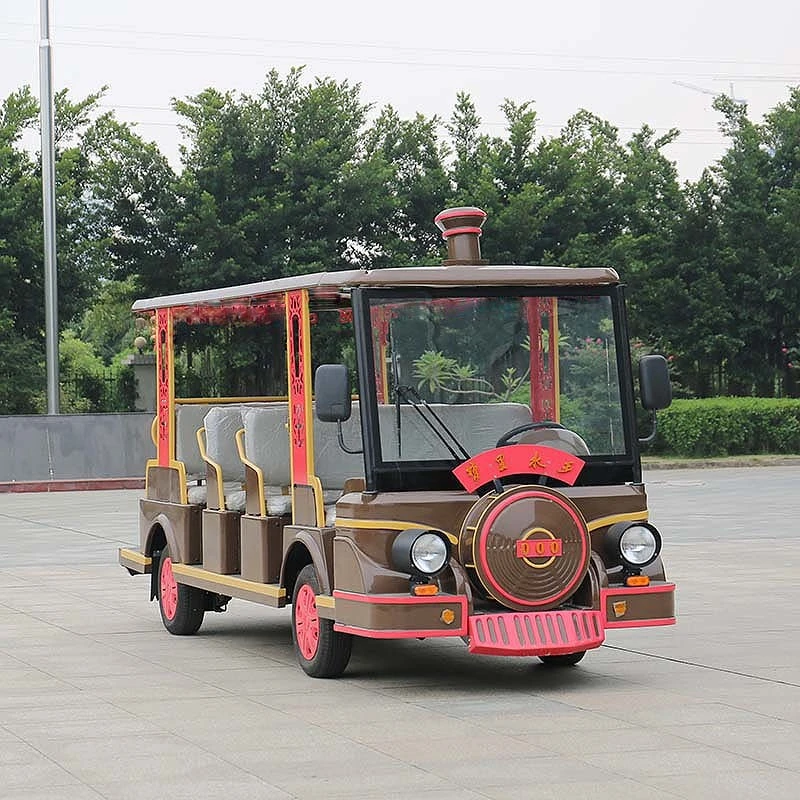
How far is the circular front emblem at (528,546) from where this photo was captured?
9086mm

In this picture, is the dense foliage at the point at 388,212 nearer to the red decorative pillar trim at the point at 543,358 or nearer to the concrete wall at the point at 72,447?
the concrete wall at the point at 72,447

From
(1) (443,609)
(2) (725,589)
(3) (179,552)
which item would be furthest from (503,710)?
(2) (725,589)

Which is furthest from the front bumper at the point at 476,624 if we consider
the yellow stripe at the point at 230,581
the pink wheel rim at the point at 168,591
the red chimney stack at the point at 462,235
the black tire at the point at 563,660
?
the pink wheel rim at the point at 168,591

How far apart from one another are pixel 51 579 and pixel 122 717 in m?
7.34

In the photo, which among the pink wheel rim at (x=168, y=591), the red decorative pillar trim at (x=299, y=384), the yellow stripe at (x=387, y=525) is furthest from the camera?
the pink wheel rim at (x=168, y=591)

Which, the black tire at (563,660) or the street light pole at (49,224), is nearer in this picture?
the black tire at (563,660)

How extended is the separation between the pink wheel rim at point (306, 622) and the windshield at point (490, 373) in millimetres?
972

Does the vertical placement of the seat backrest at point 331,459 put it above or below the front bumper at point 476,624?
above

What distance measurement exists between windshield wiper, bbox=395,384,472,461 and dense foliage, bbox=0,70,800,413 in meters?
28.2

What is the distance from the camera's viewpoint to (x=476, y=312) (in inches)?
391

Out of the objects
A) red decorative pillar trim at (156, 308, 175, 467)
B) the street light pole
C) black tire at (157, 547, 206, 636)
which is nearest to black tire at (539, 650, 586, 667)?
black tire at (157, 547, 206, 636)

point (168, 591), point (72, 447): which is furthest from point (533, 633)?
point (72, 447)

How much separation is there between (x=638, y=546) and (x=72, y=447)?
23227 millimetres

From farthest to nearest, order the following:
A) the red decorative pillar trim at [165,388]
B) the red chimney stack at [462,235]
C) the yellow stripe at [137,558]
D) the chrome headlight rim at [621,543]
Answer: the yellow stripe at [137,558]
the red decorative pillar trim at [165,388]
the red chimney stack at [462,235]
the chrome headlight rim at [621,543]
